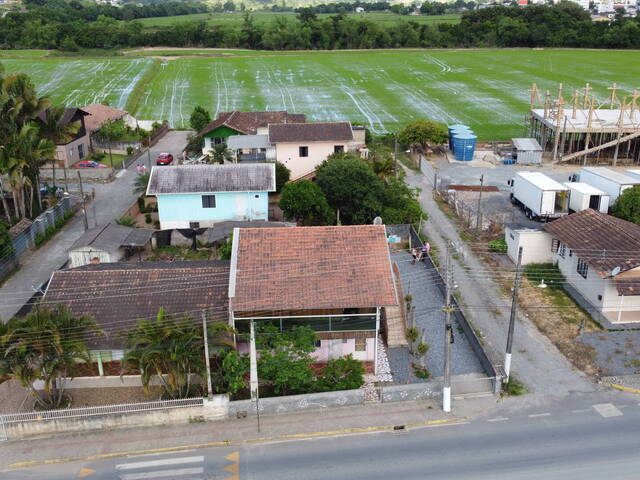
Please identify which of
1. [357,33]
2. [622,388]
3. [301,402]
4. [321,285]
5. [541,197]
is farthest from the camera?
[357,33]

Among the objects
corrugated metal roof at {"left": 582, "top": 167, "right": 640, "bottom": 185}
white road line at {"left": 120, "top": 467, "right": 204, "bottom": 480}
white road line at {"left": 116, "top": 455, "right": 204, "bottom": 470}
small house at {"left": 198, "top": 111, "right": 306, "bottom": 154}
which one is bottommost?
white road line at {"left": 116, "top": 455, "right": 204, "bottom": 470}

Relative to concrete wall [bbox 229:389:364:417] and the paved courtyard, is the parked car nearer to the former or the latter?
the paved courtyard

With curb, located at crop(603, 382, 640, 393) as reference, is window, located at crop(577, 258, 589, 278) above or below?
above

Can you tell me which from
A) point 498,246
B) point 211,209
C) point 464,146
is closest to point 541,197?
point 498,246

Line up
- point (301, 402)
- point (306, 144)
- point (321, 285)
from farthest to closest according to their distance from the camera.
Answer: point (306, 144), point (321, 285), point (301, 402)

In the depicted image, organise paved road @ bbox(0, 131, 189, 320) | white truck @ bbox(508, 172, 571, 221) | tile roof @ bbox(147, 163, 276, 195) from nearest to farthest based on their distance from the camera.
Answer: paved road @ bbox(0, 131, 189, 320)
tile roof @ bbox(147, 163, 276, 195)
white truck @ bbox(508, 172, 571, 221)

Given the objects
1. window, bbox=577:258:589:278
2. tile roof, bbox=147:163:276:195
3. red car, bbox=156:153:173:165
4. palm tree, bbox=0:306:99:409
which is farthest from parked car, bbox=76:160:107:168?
window, bbox=577:258:589:278

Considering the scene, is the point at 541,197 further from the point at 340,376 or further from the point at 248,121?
the point at 248,121

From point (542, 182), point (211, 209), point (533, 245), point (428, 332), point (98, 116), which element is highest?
point (98, 116)
